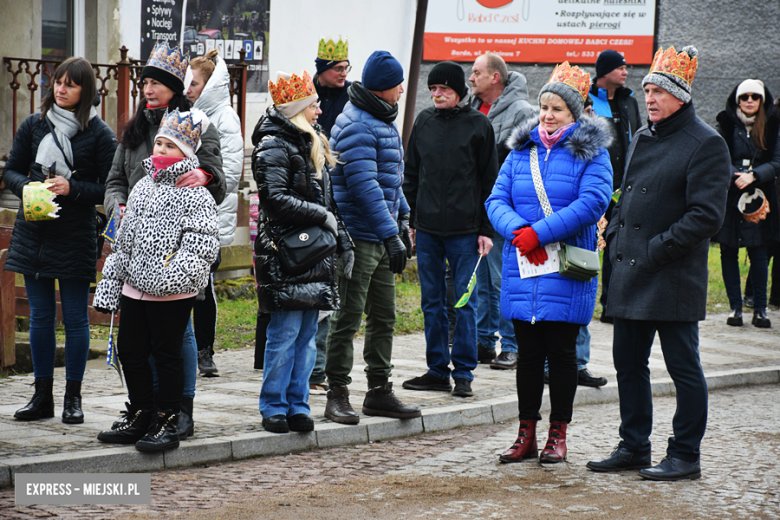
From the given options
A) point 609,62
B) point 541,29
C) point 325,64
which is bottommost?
point 325,64

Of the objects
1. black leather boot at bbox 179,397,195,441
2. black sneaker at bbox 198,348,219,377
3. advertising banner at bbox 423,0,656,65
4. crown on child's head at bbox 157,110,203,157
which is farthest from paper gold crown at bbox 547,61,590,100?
advertising banner at bbox 423,0,656,65

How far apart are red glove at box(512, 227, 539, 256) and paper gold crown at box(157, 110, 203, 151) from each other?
6.21ft

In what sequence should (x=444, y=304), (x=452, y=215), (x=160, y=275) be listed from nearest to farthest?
(x=160, y=275), (x=452, y=215), (x=444, y=304)

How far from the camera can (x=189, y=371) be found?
5.91 m

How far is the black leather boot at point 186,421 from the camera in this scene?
5758mm

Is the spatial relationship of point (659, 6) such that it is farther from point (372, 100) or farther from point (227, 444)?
point (227, 444)

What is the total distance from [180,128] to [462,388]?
3.01 metres

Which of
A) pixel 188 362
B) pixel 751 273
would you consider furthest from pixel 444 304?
pixel 751 273

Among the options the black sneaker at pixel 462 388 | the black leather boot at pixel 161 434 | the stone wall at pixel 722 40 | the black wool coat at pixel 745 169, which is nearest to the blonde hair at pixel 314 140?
the black leather boot at pixel 161 434

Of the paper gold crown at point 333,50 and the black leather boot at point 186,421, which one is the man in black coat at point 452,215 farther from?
the black leather boot at point 186,421

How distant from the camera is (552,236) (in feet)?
18.7

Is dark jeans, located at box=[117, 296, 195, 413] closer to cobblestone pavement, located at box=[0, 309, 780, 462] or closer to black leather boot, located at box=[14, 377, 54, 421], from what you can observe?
cobblestone pavement, located at box=[0, 309, 780, 462]

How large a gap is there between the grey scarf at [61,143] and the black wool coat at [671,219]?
3.33m

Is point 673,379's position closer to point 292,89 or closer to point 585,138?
point 585,138
